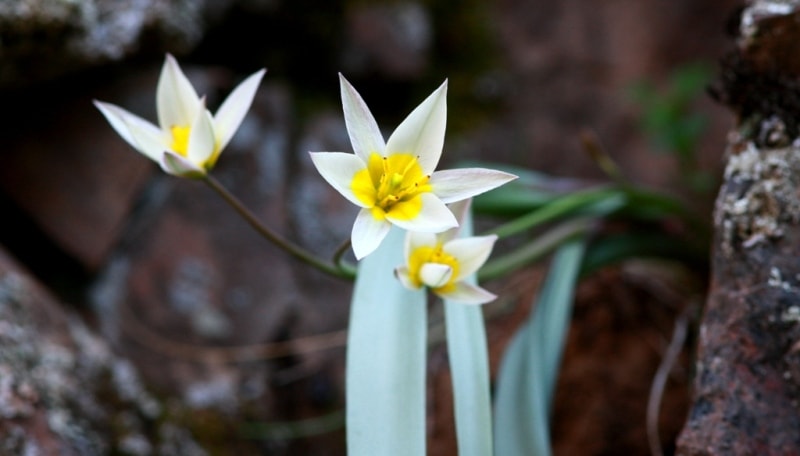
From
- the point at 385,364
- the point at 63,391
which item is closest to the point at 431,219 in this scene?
the point at 385,364

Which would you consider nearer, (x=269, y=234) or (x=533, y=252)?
(x=269, y=234)

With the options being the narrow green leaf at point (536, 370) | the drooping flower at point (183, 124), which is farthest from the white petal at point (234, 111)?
the narrow green leaf at point (536, 370)

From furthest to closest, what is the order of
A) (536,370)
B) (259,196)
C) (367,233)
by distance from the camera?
(259,196)
(536,370)
(367,233)

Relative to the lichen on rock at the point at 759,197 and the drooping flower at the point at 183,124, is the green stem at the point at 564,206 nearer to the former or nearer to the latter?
the lichen on rock at the point at 759,197

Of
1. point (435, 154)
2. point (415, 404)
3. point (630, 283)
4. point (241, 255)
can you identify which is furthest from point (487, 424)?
point (241, 255)

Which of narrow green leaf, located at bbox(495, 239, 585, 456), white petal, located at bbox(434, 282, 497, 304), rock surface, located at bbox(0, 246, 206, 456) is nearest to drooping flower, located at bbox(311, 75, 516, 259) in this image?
white petal, located at bbox(434, 282, 497, 304)

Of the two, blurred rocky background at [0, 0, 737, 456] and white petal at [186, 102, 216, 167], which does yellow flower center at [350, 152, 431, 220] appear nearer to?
white petal at [186, 102, 216, 167]

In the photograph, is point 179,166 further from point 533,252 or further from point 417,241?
point 533,252
